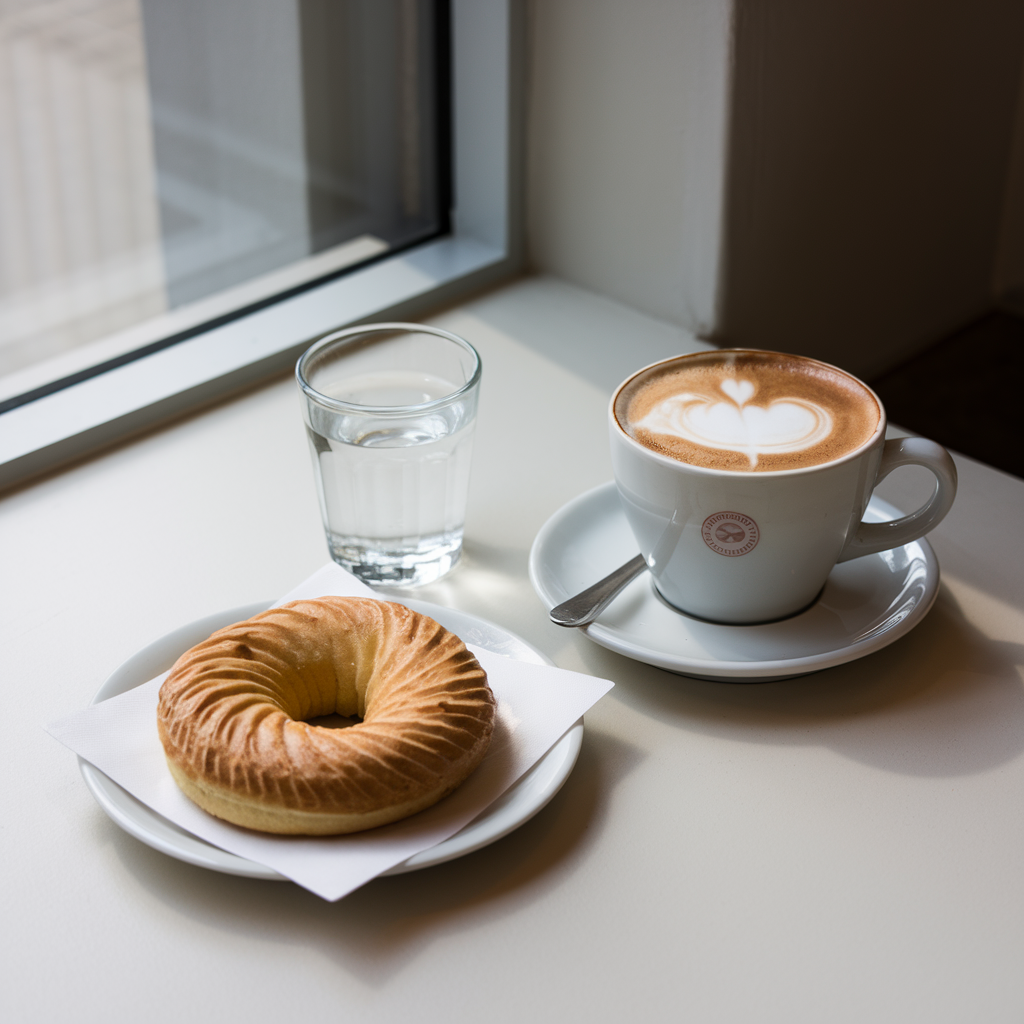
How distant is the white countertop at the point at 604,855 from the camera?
0.48m

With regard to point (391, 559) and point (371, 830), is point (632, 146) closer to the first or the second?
point (391, 559)

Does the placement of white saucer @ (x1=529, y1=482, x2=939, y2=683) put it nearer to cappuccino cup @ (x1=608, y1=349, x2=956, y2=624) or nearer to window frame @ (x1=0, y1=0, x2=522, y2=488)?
cappuccino cup @ (x1=608, y1=349, x2=956, y2=624)

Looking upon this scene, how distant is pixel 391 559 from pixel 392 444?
0.27 ft

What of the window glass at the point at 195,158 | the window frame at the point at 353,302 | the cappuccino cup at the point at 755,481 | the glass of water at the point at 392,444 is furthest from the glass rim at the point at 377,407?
the window glass at the point at 195,158

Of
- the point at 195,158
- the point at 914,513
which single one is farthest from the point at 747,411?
the point at 195,158

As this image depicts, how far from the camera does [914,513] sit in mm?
669

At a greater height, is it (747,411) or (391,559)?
(747,411)

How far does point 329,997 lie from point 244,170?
0.94 metres

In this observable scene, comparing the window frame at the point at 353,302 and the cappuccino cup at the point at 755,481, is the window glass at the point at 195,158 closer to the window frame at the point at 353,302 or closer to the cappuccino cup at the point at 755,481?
the window frame at the point at 353,302

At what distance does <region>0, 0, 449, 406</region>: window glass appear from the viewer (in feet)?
3.52

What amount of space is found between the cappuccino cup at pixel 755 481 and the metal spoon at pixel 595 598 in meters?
0.02

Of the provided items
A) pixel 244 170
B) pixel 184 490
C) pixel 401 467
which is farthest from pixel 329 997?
pixel 244 170

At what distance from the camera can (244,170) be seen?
3.90 feet

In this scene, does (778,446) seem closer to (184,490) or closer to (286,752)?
(286,752)
